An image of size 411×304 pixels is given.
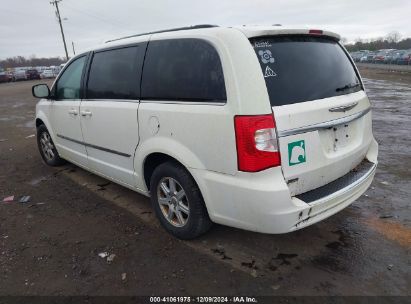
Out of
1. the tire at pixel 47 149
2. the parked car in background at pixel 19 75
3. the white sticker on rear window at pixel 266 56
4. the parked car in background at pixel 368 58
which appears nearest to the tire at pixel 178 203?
the white sticker on rear window at pixel 266 56

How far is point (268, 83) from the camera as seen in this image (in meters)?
2.68

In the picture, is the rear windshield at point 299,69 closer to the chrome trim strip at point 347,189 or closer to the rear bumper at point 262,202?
the rear bumper at point 262,202

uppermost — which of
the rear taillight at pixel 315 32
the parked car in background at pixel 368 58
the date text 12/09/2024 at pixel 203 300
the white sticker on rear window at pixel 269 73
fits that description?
the rear taillight at pixel 315 32

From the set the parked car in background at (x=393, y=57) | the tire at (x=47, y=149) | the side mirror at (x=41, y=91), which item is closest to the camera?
the side mirror at (x=41, y=91)

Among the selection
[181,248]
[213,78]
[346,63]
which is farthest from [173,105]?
[346,63]

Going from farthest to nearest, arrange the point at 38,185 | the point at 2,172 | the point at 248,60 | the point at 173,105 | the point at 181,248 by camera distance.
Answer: the point at 2,172, the point at 38,185, the point at 181,248, the point at 173,105, the point at 248,60

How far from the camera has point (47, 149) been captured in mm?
5988

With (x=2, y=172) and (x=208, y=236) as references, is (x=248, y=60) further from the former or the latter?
(x=2, y=172)

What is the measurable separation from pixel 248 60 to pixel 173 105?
80cm

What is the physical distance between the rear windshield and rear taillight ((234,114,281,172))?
0.19 meters

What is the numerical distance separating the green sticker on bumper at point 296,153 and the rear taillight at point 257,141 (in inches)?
4.2

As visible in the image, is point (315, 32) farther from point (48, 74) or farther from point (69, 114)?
point (48, 74)

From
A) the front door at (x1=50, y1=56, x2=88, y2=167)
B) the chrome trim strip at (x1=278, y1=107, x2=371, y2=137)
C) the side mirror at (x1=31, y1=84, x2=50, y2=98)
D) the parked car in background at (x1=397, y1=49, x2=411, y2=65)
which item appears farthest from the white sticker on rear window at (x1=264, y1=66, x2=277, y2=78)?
the parked car in background at (x1=397, y1=49, x2=411, y2=65)

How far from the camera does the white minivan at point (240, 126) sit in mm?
2637
